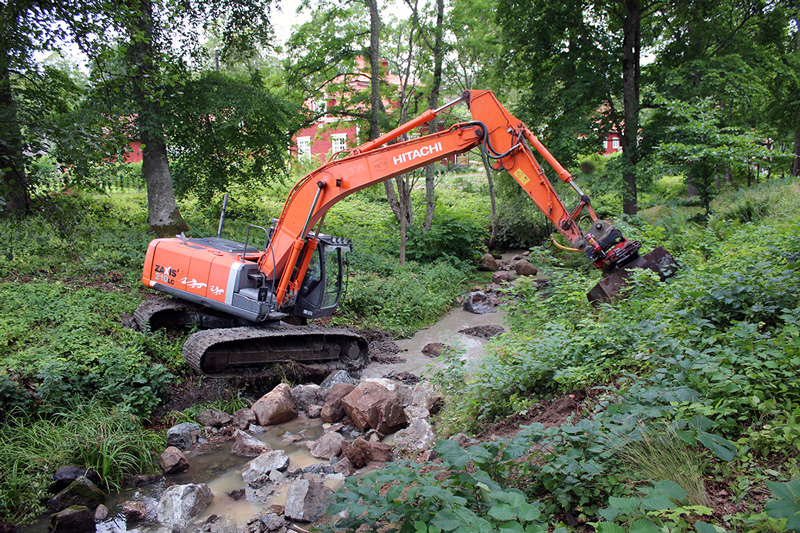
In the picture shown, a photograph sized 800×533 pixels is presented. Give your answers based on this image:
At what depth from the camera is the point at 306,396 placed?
6668mm

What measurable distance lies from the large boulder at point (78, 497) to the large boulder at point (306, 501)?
6.11 ft

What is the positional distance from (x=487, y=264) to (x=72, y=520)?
44.9ft

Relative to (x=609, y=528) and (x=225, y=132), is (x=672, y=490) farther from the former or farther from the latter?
(x=225, y=132)

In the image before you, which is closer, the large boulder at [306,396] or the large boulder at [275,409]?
the large boulder at [275,409]

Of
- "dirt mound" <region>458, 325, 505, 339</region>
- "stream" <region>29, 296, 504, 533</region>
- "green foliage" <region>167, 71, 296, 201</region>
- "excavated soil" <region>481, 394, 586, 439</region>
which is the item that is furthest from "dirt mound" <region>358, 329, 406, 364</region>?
"green foliage" <region>167, 71, 296, 201</region>

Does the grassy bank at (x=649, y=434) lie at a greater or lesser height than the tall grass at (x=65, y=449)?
greater

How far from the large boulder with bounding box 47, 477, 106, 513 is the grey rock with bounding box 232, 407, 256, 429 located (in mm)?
1717

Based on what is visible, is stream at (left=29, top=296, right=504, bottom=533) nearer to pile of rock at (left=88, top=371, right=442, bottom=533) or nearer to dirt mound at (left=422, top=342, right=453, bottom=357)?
pile of rock at (left=88, top=371, right=442, bottom=533)

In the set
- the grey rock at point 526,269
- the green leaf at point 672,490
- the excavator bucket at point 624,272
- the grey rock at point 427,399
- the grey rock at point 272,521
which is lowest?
the grey rock at point 272,521

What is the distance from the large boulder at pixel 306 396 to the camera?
21.6 ft

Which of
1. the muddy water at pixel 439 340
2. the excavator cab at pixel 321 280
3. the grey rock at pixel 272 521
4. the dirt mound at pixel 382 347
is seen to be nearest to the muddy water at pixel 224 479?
the grey rock at pixel 272 521

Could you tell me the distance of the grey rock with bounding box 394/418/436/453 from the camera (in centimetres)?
491

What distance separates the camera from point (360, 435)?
5.63 meters

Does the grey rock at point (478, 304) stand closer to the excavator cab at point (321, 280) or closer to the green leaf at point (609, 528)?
the excavator cab at point (321, 280)
